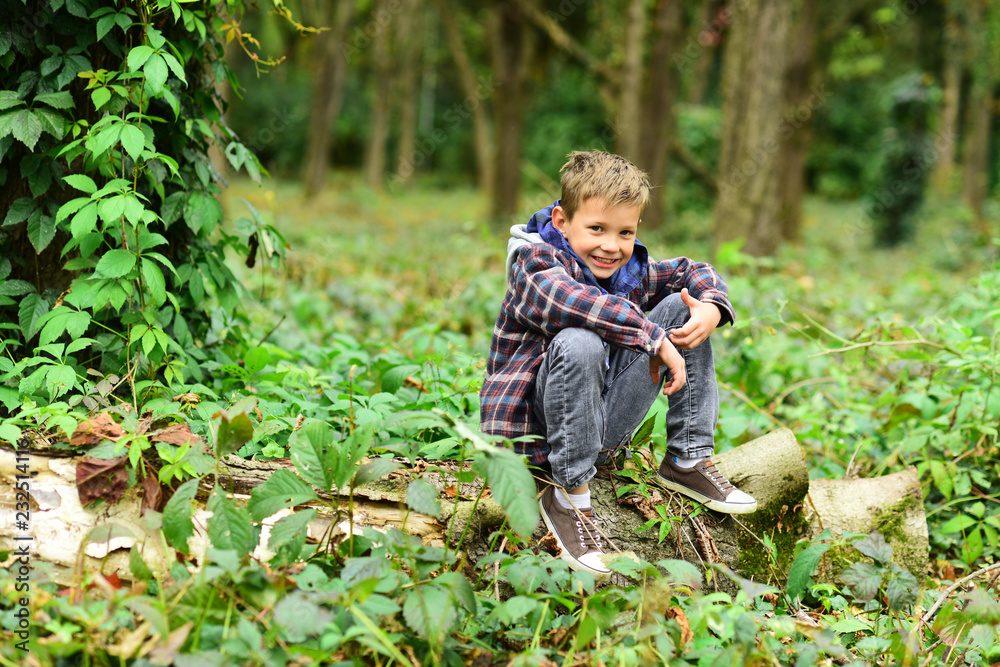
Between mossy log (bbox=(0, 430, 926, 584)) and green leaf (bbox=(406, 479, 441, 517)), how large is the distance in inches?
5.1

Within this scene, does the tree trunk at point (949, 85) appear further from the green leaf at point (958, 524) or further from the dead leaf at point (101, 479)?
the dead leaf at point (101, 479)

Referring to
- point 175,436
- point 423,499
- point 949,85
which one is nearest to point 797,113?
point 423,499

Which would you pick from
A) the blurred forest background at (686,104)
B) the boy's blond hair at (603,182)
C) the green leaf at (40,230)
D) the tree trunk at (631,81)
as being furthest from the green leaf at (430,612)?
the tree trunk at (631,81)

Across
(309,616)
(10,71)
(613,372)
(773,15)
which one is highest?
(773,15)

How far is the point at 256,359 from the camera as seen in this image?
293cm

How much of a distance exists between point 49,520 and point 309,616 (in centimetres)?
93

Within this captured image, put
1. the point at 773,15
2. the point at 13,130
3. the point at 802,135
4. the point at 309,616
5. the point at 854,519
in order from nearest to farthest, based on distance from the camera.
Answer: the point at 309,616
the point at 13,130
the point at 854,519
the point at 773,15
the point at 802,135

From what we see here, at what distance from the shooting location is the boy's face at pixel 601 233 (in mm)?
2262

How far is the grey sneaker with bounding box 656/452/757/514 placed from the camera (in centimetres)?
246

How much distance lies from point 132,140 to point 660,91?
10.8 m

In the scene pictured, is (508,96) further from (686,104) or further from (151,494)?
(151,494)

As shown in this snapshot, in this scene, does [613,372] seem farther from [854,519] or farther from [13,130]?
[13,130]

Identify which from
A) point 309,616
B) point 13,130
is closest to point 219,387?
point 13,130

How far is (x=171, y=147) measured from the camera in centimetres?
277
